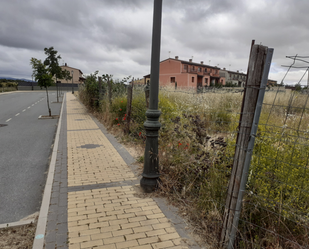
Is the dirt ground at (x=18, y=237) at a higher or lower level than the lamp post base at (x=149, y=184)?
lower

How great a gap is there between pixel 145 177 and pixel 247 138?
7.53 feet

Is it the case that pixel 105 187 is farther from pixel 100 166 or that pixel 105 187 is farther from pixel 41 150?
pixel 41 150

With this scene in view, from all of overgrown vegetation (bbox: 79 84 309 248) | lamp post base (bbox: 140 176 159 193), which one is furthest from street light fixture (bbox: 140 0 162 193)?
overgrown vegetation (bbox: 79 84 309 248)

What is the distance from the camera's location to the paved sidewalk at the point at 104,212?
2928 millimetres

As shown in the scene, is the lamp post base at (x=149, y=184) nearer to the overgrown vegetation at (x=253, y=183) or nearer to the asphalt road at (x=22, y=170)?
the overgrown vegetation at (x=253, y=183)

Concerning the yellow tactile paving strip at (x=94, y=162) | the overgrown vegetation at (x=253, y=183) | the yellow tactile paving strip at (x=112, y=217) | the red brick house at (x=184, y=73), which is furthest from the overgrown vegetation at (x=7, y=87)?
the overgrown vegetation at (x=253, y=183)

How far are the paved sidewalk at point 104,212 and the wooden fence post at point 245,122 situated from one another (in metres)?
0.67

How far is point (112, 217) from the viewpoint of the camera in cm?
343

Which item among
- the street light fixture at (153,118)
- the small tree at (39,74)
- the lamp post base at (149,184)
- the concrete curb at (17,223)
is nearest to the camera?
the concrete curb at (17,223)

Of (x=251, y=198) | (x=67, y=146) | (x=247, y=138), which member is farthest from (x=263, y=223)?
(x=67, y=146)

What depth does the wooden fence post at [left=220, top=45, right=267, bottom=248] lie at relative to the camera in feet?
7.48

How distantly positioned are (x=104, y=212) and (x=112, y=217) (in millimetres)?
205

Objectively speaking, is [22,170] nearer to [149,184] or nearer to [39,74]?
[149,184]

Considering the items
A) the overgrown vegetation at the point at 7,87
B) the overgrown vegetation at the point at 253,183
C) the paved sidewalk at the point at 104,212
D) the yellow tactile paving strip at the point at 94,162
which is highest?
the overgrown vegetation at the point at 253,183
